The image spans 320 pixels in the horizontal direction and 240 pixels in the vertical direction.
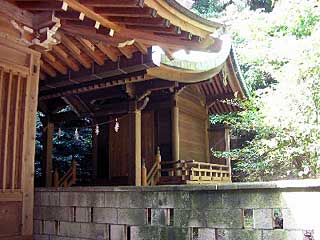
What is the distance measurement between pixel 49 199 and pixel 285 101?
6.71 m

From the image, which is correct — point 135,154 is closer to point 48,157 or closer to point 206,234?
point 48,157

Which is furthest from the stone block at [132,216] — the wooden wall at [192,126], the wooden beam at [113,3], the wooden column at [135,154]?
the wooden wall at [192,126]

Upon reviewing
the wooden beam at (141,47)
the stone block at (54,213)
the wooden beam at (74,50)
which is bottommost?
the stone block at (54,213)

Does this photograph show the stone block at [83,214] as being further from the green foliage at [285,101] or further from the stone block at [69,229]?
the green foliage at [285,101]

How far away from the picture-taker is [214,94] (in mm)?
12594

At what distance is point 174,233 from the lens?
4.12 meters

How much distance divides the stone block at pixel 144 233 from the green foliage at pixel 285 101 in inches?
244

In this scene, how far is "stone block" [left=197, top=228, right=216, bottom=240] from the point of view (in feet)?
12.8

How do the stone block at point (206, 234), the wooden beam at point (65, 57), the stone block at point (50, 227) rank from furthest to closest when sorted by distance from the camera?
1. the wooden beam at point (65, 57)
2. the stone block at point (50, 227)
3. the stone block at point (206, 234)

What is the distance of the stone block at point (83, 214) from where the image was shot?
4.82m

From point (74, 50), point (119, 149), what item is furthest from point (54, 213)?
point (119, 149)

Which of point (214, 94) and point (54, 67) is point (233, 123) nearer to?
point (214, 94)

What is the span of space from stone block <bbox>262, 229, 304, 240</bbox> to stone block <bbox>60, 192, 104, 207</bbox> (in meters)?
2.03

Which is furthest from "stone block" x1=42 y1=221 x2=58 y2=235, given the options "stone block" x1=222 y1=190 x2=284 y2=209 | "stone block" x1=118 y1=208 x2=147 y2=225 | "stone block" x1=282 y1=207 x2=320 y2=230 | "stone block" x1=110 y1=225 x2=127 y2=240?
"stone block" x1=282 y1=207 x2=320 y2=230
